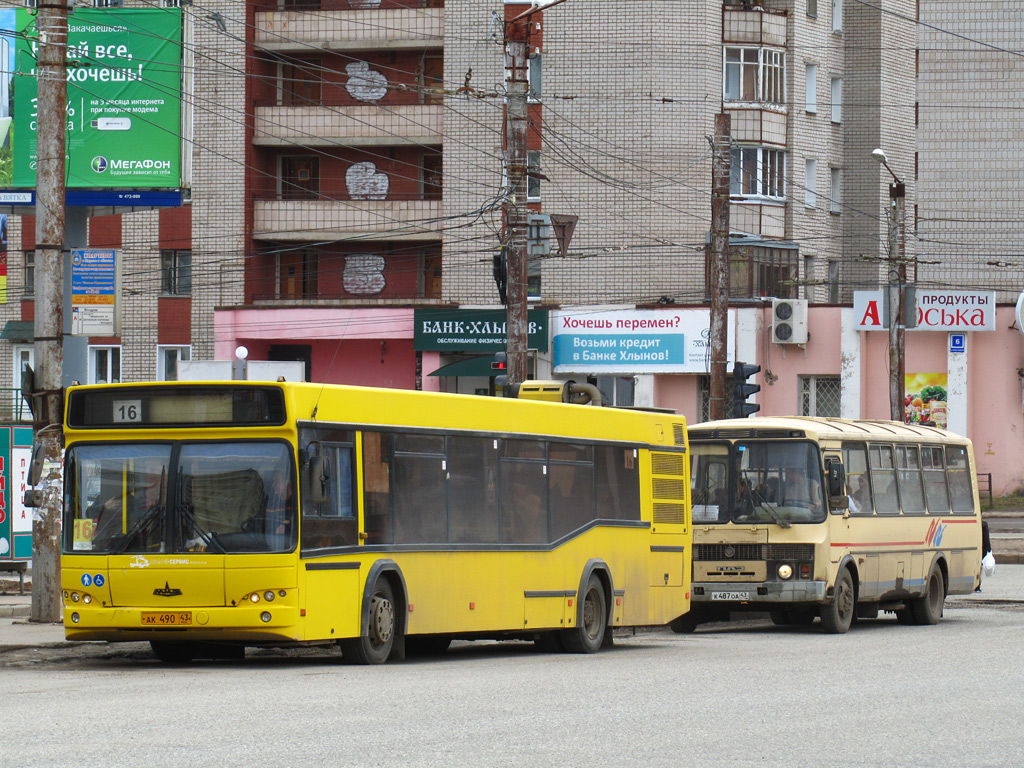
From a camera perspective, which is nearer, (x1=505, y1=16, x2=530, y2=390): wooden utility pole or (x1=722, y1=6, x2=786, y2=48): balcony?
(x1=505, y1=16, x2=530, y2=390): wooden utility pole

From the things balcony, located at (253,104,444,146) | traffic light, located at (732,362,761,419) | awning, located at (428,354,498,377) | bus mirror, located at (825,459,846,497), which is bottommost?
bus mirror, located at (825,459,846,497)

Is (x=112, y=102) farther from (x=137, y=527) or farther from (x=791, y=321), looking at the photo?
(x=791, y=321)

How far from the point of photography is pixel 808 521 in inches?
786

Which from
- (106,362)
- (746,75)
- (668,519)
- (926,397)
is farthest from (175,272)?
(668,519)

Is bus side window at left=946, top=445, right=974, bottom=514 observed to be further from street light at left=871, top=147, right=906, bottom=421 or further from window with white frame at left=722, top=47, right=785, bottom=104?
window with white frame at left=722, top=47, right=785, bottom=104

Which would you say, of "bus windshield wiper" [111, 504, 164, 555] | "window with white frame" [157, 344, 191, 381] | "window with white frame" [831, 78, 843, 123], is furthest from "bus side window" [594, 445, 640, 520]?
"window with white frame" [831, 78, 843, 123]

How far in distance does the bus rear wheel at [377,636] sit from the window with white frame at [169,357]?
37.4 m

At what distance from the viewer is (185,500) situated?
13.4 metres

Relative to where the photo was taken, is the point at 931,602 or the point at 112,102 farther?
the point at 112,102

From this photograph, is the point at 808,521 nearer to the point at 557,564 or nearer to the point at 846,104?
the point at 557,564

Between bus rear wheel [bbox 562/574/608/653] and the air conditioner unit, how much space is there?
29.4 m

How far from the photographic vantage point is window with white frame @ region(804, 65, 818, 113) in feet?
168

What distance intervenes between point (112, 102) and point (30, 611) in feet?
27.4

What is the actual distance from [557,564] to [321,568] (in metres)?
3.69
